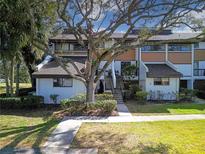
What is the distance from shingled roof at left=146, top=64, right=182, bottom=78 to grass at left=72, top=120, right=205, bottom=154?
676 inches

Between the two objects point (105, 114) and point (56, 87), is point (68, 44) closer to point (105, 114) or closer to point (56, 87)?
point (56, 87)

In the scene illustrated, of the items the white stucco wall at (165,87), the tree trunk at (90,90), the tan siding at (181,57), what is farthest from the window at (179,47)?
the tree trunk at (90,90)

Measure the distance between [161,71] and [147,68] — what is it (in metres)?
1.46

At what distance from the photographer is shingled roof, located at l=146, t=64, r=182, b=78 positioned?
118ft

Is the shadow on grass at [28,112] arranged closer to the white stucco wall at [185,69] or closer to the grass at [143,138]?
the grass at [143,138]

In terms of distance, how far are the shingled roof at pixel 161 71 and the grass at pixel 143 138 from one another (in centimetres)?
1717

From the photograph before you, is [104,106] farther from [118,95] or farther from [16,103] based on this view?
[118,95]

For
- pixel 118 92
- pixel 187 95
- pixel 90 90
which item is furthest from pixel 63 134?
pixel 187 95

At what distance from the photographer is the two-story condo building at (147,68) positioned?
3334 centimetres

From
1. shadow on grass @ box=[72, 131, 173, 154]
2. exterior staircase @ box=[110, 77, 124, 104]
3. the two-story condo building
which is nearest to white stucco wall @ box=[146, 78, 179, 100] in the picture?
the two-story condo building

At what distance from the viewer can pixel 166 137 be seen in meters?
15.0

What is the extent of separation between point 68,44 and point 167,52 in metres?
11.2

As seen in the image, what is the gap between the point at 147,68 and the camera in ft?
122

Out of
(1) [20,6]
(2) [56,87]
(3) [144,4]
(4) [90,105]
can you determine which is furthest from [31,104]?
(3) [144,4]
